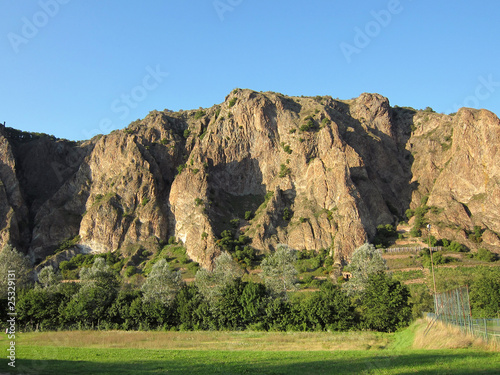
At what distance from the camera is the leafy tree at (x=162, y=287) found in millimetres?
57875

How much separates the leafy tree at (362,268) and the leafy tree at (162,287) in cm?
2698

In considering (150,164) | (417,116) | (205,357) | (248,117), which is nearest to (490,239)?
(417,116)

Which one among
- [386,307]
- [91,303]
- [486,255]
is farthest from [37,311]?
[486,255]

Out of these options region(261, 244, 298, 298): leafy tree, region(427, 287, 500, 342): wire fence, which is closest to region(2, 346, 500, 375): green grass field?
region(427, 287, 500, 342): wire fence

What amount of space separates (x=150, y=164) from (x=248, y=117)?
123 feet

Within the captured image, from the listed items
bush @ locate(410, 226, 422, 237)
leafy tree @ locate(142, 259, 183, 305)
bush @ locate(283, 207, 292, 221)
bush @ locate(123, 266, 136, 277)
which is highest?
bush @ locate(283, 207, 292, 221)

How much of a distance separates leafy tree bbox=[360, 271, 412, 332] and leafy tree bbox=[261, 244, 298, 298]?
15.6 meters

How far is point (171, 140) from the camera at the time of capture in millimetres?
140000

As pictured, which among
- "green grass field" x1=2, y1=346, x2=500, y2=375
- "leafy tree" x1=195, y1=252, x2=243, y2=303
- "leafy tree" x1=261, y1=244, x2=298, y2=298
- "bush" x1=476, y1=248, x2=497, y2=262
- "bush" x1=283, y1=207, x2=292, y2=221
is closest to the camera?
"green grass field" x1=2, y1=346, x2=500, y2=375

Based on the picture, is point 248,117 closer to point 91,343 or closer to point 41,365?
point 91,343

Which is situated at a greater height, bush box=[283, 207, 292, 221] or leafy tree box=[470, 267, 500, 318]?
bush box=[283, 207, 292, 221]

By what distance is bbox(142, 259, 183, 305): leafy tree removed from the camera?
2279 inches

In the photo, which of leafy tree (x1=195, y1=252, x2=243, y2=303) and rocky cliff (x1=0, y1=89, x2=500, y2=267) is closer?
leafy tree (x1=195, y1=252, x2=243, y2=303)

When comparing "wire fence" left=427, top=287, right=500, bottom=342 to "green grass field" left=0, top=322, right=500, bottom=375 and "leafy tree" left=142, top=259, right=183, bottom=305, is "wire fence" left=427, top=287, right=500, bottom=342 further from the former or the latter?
"leafy tree" left=142, top=259, right=183, bottom=305
